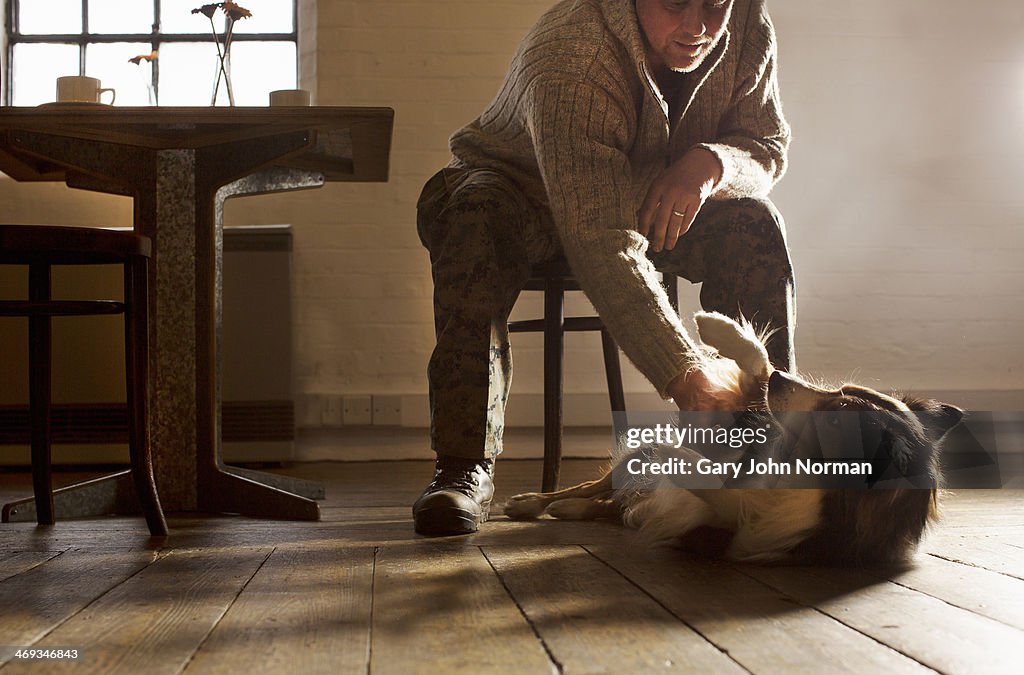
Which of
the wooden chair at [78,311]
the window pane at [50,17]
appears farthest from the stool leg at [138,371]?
the window pane at [50,17]

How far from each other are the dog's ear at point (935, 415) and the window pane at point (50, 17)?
3.49 meters

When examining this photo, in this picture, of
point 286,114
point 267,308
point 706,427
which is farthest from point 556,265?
point 267,308

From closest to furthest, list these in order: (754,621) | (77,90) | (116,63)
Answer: (754,621) < (77,90) < (116,63)

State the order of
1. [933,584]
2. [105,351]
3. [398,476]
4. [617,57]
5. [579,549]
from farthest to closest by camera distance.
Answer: [105,351] < [398,476] < [617,57] < [579,549] < [933,584]

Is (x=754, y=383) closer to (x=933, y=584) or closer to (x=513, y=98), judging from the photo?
(x=933, y=584)

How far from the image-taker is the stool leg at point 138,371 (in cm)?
169

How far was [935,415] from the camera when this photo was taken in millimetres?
1268

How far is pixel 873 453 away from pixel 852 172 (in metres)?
2.76

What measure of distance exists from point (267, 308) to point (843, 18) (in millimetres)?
2439

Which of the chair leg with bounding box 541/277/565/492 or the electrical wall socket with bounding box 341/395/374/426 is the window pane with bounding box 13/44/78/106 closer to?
the electrical wall socket with bounding box 341/395/374/426

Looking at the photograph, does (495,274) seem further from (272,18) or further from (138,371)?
(272,18)

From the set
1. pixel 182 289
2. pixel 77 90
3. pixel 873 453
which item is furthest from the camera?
pixel 77 90

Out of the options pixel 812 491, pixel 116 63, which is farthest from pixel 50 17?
pixel 812 491

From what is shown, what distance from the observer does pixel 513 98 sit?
1.84m
